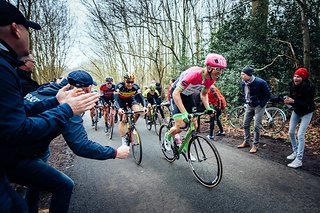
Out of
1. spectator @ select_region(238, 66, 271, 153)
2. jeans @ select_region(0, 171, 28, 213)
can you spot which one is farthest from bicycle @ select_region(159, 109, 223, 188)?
jeans @ select_region(0, 171, 28, 213)

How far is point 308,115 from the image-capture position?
13.3 ft

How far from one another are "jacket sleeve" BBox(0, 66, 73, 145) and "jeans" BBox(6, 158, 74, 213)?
2.57 ft

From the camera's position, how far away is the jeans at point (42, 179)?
1724 mm

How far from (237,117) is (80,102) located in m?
8.51

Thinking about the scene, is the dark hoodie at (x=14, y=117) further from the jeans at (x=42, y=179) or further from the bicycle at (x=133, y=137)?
the bicycle at (x=133, y=137)

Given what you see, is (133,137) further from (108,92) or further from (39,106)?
(108,92)

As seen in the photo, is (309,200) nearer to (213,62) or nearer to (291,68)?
(213,62)

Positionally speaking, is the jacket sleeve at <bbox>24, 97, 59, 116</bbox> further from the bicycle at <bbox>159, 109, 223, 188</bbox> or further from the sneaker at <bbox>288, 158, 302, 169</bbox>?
the sneaker at <bbox>288, 158, 302, 169</bbox>

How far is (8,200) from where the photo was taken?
1230 mm

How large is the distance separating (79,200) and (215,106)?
5.37 metres

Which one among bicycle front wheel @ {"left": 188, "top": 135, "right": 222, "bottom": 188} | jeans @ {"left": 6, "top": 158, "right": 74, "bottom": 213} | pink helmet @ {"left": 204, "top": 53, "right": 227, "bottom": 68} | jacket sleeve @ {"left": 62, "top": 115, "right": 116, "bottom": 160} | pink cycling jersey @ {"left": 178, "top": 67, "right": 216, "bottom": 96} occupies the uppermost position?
pink helmet @ {"left": 204, "top": 53, "right": 227, "bottom": 68}

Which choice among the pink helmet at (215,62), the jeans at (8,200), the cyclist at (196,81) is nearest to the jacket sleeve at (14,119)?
the jeans at (8,200)

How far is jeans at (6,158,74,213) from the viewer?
172cm

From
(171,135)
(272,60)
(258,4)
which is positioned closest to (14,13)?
(171,135)
